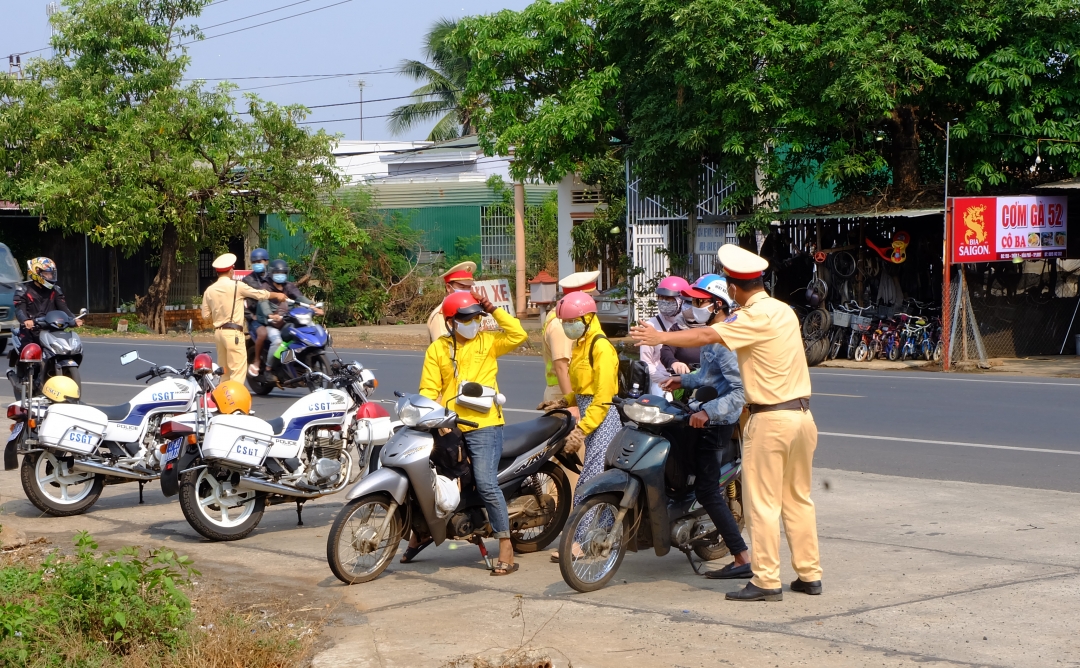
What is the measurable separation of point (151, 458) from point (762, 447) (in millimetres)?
4662

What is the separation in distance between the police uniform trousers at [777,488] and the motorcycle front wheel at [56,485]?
5.02 metres

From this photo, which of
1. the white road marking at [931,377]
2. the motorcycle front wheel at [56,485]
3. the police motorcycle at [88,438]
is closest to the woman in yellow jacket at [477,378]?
the police motorcycle at [88,438]

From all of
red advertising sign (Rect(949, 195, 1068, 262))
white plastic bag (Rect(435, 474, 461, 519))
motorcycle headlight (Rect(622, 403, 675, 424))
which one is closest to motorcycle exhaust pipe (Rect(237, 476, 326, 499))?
white plastic bag (Rect(435, 474, 461, 519))

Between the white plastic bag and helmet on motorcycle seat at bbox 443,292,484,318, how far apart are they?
91 cm

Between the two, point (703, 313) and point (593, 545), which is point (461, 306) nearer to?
point (703, 313)

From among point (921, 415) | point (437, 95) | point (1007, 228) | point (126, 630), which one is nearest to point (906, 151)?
point (1007, 228)

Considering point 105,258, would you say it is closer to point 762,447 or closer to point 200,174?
point 200,174

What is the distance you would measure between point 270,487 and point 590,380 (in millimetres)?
2245

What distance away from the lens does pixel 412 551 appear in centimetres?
683

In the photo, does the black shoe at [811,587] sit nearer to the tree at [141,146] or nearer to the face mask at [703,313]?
the face mask at [703,313]

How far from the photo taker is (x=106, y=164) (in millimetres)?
28703

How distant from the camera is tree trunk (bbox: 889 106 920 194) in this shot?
21953mm

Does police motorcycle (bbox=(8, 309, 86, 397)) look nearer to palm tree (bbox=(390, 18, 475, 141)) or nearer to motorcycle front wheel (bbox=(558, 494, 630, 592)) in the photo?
motorcycle front wheel (bbox=(558, 494, 630, 592))

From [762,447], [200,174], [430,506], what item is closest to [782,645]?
[762,447]
